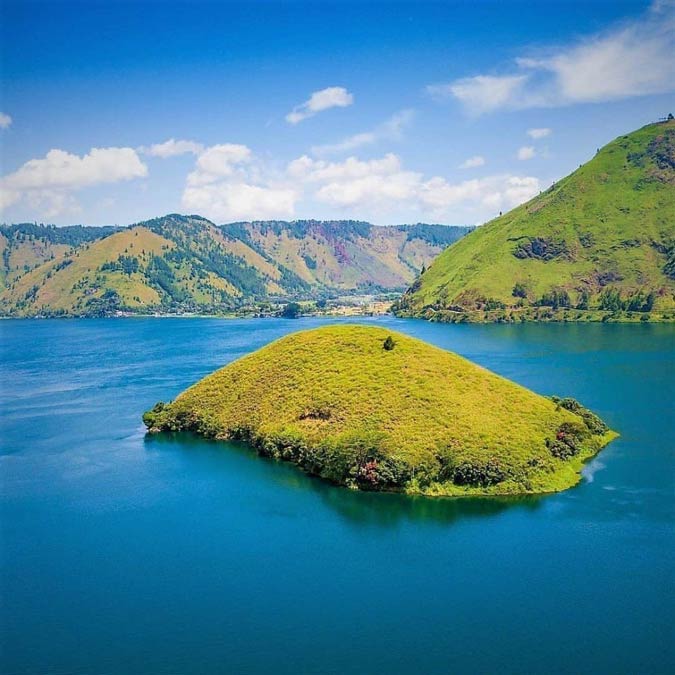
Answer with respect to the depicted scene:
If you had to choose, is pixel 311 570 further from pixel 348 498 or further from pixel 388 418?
pixel 388 418

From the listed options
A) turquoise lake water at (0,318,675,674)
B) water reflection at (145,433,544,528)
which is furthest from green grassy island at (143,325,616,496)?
turquoise lake water at (0,318,675,674)

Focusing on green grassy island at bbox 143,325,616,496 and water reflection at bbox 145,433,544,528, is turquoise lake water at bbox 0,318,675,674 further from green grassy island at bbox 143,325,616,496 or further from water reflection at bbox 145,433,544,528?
green grassy island at bbox 143,325,616,496

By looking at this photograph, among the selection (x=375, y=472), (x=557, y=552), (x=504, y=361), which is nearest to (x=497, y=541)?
(x=557, y=552)

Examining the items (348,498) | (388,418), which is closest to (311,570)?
(348,498)

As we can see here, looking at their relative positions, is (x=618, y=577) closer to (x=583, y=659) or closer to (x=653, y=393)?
(x=583, y=659)

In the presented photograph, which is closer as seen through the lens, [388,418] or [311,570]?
[311,570]
